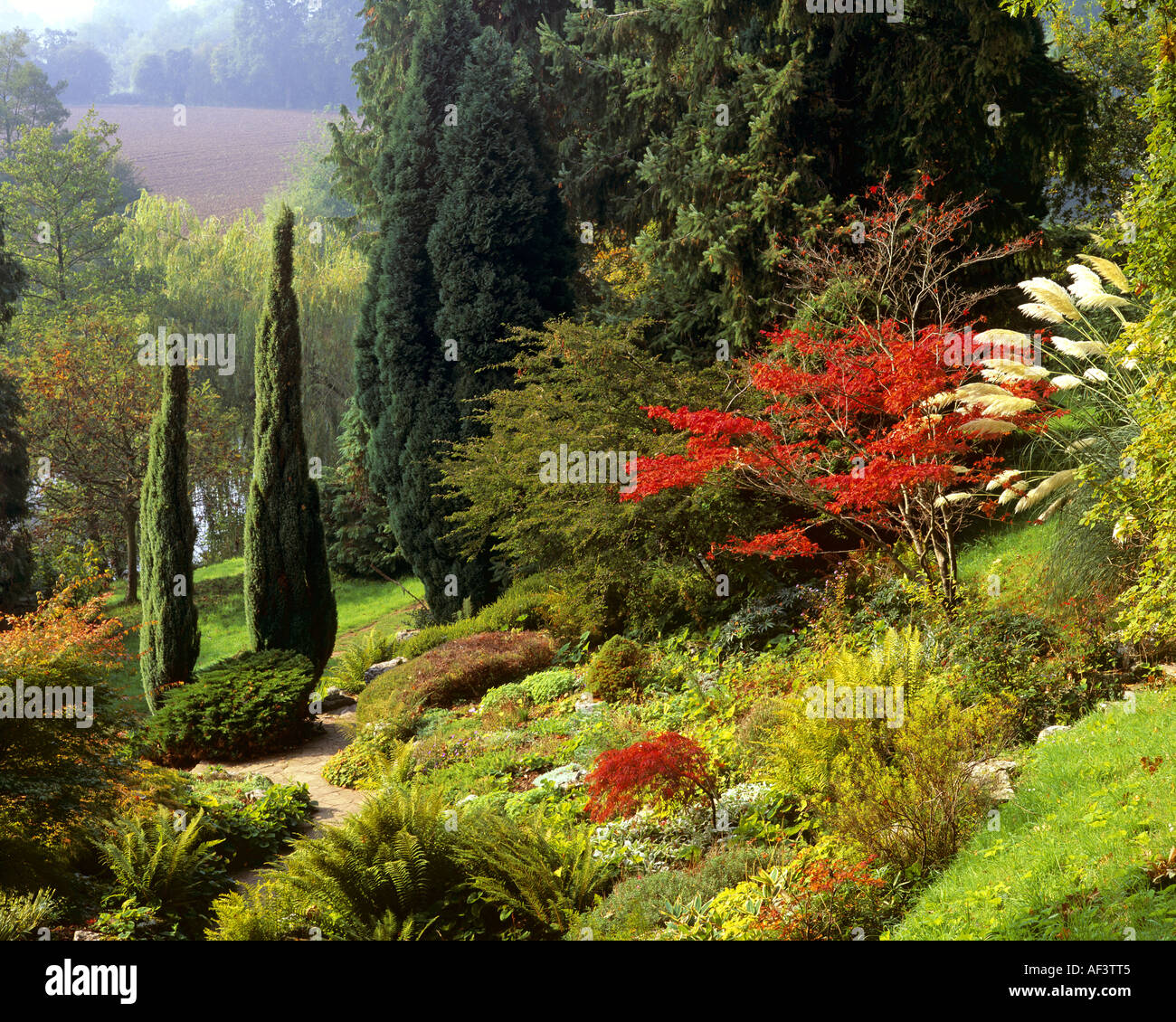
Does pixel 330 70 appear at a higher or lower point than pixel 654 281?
higher

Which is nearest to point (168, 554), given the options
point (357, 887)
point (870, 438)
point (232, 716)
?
point (232, 716)

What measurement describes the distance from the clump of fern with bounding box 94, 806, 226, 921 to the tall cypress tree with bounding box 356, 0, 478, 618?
8.87 meters

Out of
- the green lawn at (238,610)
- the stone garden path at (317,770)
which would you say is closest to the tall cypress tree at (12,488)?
the green lawn at (238,610)

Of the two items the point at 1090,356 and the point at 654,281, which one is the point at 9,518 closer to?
the point at 654,281

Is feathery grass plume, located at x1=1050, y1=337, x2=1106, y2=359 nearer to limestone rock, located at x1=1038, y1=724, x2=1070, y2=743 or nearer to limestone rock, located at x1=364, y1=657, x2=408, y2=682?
limestone rock, located at x1=1038, y1=724, x2=1070, y2=743

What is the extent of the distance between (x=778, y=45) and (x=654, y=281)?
381 cm

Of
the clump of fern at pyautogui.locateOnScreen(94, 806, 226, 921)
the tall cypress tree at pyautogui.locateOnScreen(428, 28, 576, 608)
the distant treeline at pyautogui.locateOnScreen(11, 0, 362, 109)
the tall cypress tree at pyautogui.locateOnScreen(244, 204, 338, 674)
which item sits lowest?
the clump of fern at pyautogui.locateOnScreen(94, 806, 226, 921)

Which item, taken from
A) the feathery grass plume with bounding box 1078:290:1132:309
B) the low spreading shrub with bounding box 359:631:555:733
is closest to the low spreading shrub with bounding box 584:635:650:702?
the low spreading shrub with bounding box 359:631:555:733

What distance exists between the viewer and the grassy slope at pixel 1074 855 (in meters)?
4.01

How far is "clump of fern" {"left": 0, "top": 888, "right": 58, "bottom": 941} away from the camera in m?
5.02

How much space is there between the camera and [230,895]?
5605 millimetres

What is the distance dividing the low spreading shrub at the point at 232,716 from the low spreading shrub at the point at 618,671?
3.84m

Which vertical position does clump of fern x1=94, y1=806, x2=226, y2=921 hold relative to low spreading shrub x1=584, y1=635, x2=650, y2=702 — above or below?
below
